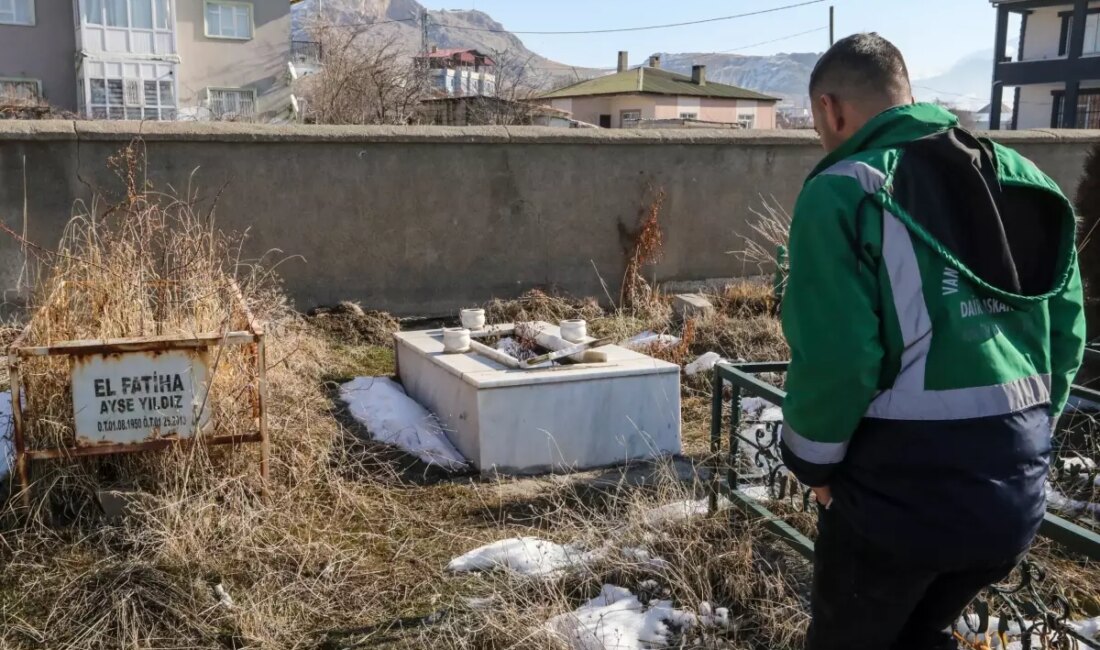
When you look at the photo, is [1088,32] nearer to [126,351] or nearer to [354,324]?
[354,324]

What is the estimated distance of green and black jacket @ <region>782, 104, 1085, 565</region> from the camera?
2014mm

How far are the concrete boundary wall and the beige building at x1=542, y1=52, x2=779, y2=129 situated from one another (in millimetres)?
37616

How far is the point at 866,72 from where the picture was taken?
220 cm

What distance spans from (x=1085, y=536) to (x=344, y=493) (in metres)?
3.22

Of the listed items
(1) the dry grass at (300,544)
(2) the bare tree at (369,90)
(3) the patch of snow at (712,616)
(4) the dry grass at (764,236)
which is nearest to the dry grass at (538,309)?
(4) the dry grass at (764,236)

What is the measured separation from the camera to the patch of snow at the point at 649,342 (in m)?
7.39

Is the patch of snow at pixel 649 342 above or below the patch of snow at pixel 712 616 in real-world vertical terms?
above

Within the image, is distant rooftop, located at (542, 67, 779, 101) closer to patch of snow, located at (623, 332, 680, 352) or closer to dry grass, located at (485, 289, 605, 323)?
dry grass, located at (485, 289, 605, 323)

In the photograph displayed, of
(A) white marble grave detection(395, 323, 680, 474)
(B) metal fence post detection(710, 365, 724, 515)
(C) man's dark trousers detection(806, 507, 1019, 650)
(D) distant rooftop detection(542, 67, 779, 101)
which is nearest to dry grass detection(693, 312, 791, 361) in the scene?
(A) white marble grave detection(395, 323, 680, 474)

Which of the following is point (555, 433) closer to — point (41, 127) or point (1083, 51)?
point (41, 127)

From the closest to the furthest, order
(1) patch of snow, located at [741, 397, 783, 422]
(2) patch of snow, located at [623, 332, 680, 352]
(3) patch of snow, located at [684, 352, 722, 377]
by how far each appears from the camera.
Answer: (1) patch of snow, located at [741, 397, 783, 422], (3) patch of snow, located at [684, 352, 722, 377], (2) patch of snow, located at [623, 332, 680, 352]

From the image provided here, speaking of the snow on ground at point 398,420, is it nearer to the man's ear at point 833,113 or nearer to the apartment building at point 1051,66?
the man's ear at point 833,113

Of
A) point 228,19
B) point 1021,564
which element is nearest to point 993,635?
point 1021,564

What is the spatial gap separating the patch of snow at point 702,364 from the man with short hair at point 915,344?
491 centimetres
